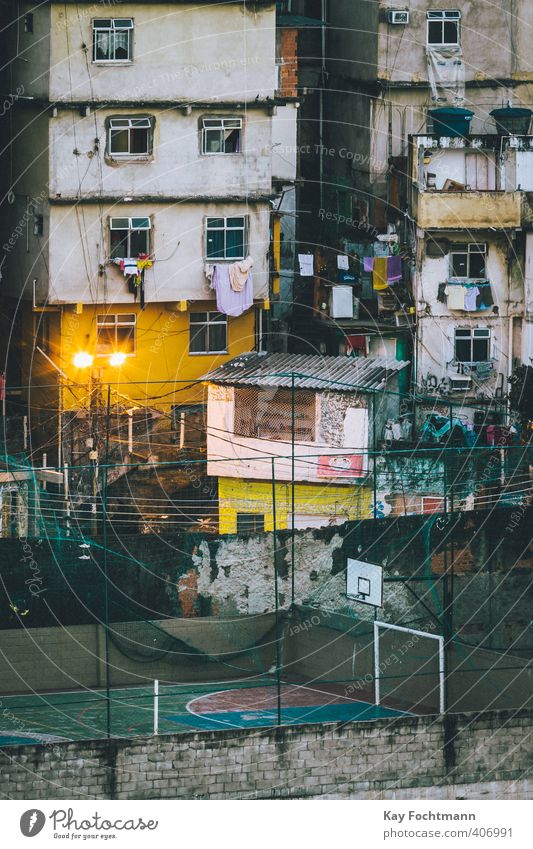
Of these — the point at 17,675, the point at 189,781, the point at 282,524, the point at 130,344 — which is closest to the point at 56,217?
the point at 130,344

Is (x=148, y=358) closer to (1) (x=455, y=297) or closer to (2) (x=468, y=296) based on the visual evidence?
(1) (x=455, y=297)

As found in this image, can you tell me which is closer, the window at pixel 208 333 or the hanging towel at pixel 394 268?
the window at pixel 208 333

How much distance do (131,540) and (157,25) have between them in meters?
7.48

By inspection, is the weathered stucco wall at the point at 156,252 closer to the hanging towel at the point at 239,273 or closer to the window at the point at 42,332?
the hanging towel at the point at 239,273

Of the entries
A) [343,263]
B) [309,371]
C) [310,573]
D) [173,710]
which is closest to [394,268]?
[343,263]

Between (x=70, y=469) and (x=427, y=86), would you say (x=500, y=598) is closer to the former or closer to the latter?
(x=70, y=469)

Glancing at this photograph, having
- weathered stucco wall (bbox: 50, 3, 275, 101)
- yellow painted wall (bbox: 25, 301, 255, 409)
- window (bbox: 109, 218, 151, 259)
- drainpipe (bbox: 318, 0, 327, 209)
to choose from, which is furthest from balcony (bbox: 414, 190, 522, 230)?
drainpipe (bbox: 318, 0, 327, 209)

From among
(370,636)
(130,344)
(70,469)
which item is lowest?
(370,636)

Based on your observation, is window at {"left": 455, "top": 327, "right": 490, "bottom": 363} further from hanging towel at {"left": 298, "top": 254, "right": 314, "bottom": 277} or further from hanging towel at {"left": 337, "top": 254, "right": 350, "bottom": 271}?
hanging towel at {"left": 298, "top": 254, "right": 314, "bottom": 277}

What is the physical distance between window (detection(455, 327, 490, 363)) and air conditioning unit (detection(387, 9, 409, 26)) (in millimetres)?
4713

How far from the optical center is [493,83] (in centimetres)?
3653

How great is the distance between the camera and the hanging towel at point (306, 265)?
120ft

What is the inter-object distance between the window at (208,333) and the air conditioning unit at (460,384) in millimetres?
3211

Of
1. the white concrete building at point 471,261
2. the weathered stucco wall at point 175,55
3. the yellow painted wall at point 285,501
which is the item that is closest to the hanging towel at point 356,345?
the white concrete building at point 471,261
